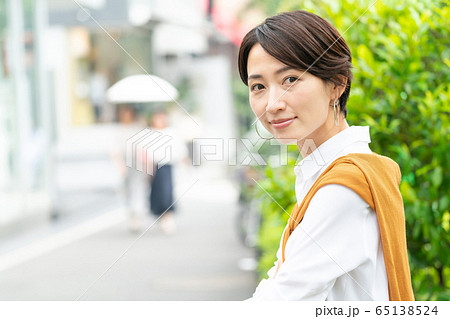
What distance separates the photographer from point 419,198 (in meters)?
1.79

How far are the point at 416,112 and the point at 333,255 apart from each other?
1226 mm

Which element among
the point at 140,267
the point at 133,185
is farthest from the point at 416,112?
the point at 133,185

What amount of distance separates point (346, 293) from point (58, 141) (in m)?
7.08

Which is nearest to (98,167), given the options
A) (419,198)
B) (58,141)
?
(58,141)

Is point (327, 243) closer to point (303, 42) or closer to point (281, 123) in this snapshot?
point (281, 123)

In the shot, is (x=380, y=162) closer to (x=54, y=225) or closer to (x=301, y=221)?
(x=301, y=221)

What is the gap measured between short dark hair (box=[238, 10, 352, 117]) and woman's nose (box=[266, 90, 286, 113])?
2.1 inches

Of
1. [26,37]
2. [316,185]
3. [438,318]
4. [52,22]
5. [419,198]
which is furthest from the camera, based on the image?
[52,22]

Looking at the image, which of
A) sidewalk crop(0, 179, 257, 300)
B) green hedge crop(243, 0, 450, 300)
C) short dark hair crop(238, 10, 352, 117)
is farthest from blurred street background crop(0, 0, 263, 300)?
short dark hair crop(238, 10, 352, 117)

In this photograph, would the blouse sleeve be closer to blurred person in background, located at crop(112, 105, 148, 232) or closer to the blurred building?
the blurred building

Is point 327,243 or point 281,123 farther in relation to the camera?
point 281,123

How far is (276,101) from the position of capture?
2.96ft

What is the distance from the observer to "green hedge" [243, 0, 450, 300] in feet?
5.76

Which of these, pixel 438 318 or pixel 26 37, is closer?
pixel 438 318
